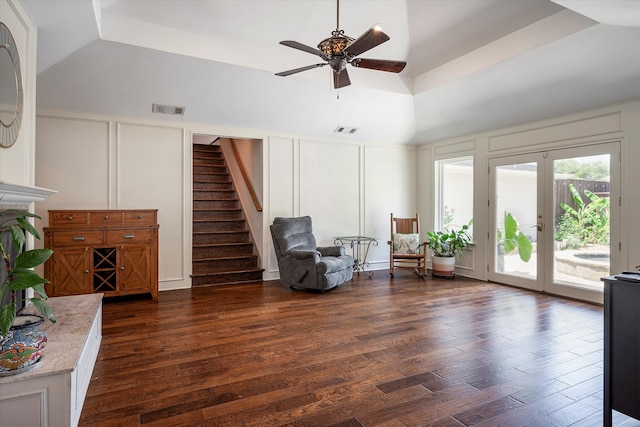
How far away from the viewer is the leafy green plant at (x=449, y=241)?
612cm

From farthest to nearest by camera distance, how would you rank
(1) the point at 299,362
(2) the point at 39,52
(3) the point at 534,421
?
(2) the point at 39,52
(1) the point at 299,362
(3) the point at 534,421

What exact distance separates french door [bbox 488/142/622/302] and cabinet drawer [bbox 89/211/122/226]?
216 inches

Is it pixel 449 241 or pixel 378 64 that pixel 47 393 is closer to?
pixel 378 64

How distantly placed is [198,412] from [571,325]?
366 centimetres

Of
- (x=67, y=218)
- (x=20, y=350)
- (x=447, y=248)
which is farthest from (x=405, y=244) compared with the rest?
(x=20, y=350)

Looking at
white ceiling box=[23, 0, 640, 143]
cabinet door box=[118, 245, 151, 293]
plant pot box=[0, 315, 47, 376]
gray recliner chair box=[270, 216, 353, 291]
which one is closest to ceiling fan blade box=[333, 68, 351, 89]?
white ceiling box=[23, 0, 640, 143]

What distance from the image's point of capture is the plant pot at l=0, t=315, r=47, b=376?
1.72 m

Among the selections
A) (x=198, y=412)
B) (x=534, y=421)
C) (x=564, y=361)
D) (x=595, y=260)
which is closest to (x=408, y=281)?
(x=595, y=260)

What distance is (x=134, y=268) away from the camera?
175 inches

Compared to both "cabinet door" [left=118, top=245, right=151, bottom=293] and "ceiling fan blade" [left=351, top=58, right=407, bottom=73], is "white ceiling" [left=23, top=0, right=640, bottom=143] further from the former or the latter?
"cabinet door" [left=118, top=245, right=151, bottom=293]

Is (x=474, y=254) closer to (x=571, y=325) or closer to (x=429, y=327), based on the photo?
(x=571, y=325)

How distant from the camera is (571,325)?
3658 millimetres

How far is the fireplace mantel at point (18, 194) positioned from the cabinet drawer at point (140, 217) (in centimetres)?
164

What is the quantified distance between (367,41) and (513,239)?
4.30 metres
